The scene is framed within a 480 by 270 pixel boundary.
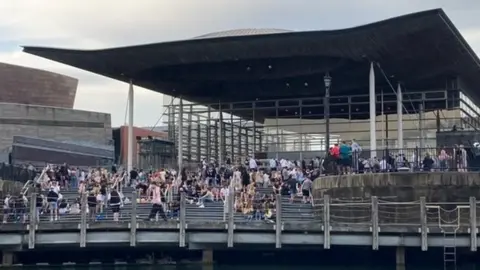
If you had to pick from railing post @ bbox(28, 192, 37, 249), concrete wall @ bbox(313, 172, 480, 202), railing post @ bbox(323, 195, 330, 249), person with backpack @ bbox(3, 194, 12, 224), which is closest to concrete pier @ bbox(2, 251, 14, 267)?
person with backpack @ bbox(3, 194, 12, 224)

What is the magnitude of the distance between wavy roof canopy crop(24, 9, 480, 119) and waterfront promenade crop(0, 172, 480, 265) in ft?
30.8

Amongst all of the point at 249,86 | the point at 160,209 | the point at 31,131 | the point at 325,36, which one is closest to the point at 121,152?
the point at 31,131

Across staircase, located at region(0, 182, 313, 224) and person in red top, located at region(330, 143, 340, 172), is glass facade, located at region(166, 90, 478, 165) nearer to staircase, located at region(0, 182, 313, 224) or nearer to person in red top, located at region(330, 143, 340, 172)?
person in red top, located at region(330, 143, 340, 172)

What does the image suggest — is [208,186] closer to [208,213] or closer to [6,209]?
[208,213]

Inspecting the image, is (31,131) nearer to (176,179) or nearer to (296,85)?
(296,85)

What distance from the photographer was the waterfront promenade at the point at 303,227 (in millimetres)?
31156

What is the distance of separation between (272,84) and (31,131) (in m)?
22.3

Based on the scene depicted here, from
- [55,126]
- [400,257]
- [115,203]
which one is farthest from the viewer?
[55,126]

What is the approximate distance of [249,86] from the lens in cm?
5575

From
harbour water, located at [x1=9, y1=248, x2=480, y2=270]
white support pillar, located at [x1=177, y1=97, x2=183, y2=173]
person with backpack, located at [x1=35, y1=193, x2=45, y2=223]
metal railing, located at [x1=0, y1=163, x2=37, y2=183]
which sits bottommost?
harbour water, located at [x1=9, y1=248, x2=480, y2=270]

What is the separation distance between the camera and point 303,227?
31625 millimetres

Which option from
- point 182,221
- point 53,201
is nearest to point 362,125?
point 182,221

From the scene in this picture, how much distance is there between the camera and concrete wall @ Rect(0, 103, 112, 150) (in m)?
69.2

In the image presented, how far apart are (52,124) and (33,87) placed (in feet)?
43.4
